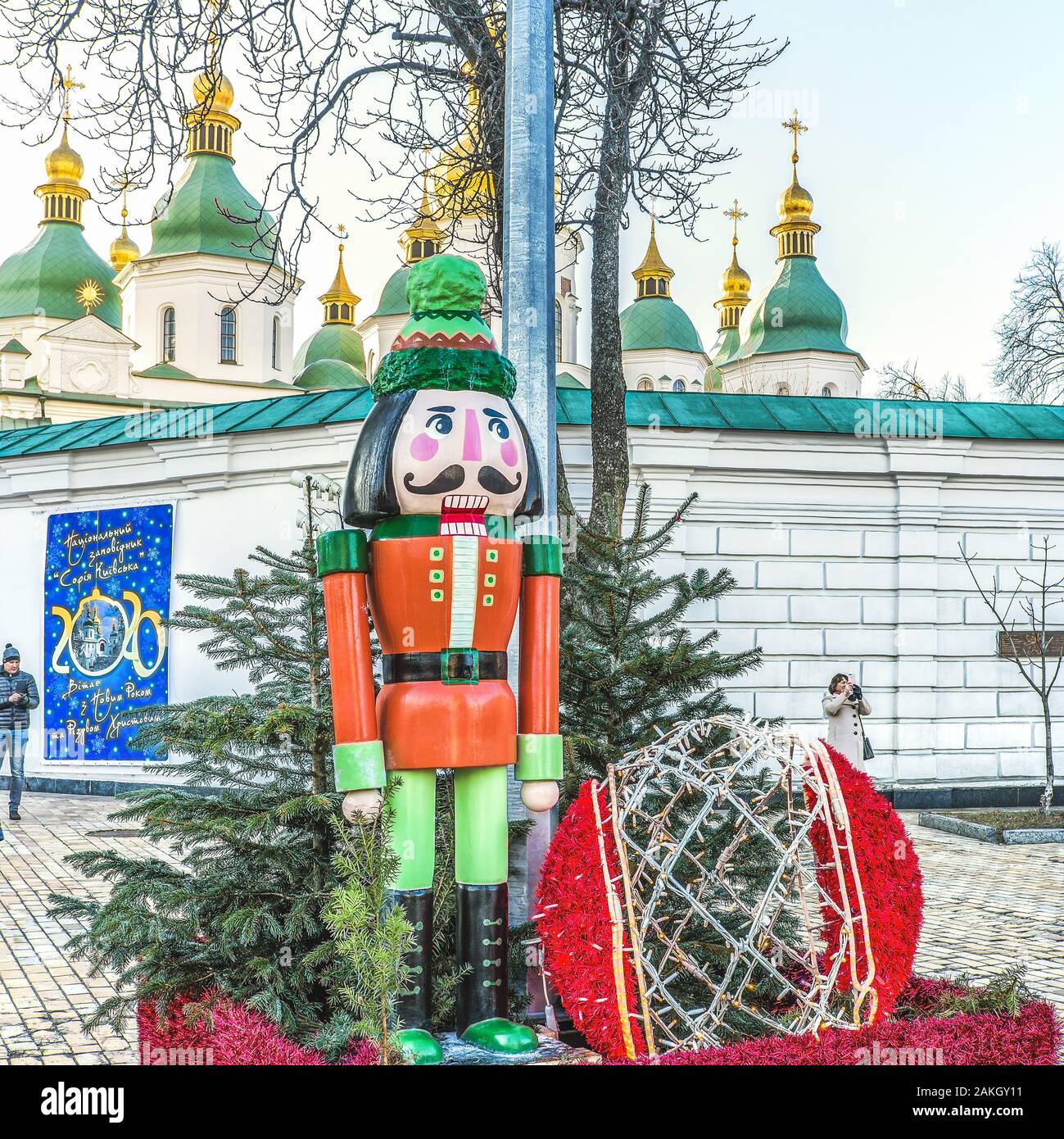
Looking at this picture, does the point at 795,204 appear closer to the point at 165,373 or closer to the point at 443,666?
the point at 165,373

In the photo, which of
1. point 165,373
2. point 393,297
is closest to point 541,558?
point 393,297

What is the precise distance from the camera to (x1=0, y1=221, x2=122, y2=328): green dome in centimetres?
3566

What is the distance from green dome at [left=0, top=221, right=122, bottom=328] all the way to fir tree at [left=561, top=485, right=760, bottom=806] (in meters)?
34.0

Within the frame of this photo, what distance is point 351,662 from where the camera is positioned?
3400 millimetres

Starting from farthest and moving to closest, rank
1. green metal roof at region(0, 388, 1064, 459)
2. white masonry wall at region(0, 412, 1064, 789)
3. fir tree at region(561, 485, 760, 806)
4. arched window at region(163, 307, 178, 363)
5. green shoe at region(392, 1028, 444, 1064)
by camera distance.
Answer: arched window at region(163, 307, 178, 363) < white masonry wall at region(0, 412, 1064, 789) < green metal roof at region(0, 388, 1064, 459) < fir tree at region(561, 485, 760, 806) < green shoe at region(392, 1028, 444, 1064)

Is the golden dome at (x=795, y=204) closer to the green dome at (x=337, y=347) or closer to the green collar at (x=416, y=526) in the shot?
the green dome at (x=337, y=347)

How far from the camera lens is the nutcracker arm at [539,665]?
3609 millimetres

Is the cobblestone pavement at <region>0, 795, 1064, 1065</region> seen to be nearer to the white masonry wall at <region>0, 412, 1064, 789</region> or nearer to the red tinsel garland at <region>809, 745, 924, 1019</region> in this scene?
the white masonry wall at <region>0, 412, 1064, 789</region>

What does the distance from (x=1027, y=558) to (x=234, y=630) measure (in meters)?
9.40

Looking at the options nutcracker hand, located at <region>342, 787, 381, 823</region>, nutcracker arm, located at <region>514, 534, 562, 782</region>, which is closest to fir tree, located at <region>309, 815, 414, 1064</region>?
nutcracker hand, located at <region>342, 787, 381, 823</region>

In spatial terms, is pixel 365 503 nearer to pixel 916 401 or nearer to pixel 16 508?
pixel 916 401

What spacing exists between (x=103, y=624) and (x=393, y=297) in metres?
22.0
